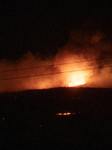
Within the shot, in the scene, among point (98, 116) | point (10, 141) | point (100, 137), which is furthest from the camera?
point (98, 116)

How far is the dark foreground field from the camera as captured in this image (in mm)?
12102

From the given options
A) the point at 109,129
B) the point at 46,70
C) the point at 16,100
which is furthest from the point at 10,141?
the point at 46,70

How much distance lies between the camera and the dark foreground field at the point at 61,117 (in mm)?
12102

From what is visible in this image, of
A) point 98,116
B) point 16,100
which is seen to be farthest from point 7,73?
point 98,116

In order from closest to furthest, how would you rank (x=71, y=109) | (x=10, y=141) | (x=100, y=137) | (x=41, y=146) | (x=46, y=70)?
(x=41, y=146) → (x=10, y=141) → (x=100, y=137) → (x=71, y=109) → (x=46, y=70)

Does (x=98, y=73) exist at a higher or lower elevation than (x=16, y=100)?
higher

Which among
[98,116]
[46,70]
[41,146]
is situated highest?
[46,70]

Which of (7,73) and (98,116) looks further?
(7,73)

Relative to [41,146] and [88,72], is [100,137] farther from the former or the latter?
[88,72]

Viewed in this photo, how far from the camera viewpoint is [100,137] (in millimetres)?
11688

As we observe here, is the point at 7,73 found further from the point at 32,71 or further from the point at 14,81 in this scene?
the point at 32,71

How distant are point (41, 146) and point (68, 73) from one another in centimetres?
1899

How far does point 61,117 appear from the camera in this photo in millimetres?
14758

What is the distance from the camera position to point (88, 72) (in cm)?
2655
